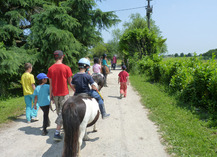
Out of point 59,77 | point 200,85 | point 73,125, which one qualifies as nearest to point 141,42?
point 200,85

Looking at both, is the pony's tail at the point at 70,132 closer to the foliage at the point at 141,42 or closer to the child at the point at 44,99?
the child at the point at 44,99

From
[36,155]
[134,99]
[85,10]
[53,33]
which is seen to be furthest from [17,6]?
[36,155]

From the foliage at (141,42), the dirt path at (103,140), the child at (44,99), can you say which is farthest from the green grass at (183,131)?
the foliage at (141,42)

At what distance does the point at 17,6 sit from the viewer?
32.9 feet

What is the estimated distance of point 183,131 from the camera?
14.0 feet

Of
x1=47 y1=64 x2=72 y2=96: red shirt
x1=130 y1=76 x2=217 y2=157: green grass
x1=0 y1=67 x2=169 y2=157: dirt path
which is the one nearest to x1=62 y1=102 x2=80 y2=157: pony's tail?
x1=0 y1=67 x2=169 y2=157: dirt path

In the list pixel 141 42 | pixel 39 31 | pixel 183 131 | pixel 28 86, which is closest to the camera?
pixel 183 131

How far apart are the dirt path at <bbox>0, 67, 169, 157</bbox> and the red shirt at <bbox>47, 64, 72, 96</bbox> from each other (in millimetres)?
1233

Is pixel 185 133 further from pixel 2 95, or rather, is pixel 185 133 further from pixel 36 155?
pixel 2 95

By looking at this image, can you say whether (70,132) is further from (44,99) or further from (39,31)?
(39,31)

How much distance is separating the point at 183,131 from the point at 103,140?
215cm

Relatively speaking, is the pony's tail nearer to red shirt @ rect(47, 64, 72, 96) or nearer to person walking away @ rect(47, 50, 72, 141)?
person walking away @ rect(47, 50, 72, 141)

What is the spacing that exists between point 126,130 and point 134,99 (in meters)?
3.50

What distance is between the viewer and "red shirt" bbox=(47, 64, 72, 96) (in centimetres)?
396
